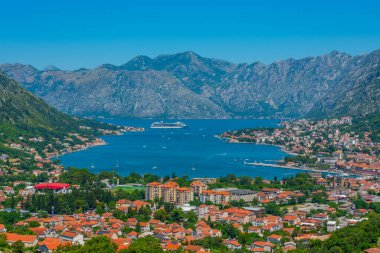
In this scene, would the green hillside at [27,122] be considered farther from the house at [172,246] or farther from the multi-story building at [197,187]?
the house at [172,246]

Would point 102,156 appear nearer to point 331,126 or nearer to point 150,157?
point 150,157

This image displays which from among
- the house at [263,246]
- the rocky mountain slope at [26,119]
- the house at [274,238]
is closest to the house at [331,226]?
the house at [274,238]

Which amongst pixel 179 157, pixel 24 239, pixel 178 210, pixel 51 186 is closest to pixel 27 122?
pixel 179 157

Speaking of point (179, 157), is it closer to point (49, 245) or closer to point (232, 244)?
point (232, 244)

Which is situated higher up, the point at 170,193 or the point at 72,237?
the point at 170,193

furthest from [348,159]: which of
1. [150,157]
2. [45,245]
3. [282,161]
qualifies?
[45,245]

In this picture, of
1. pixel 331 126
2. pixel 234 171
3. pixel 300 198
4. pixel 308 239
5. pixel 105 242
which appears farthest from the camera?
pixel 331 126
